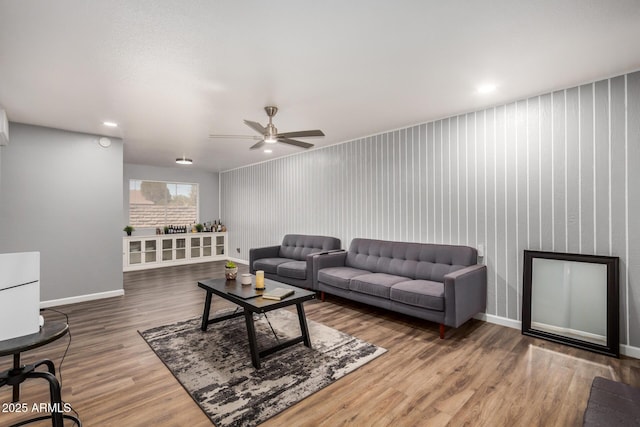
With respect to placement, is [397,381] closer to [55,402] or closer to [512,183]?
[55,402]

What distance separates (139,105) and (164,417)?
313cm

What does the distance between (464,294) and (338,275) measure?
159 cm

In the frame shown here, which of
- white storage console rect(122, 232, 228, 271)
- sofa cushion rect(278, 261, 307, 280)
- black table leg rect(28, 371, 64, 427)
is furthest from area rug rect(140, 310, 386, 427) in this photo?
white storage console rect(122, 232, 228, 271)

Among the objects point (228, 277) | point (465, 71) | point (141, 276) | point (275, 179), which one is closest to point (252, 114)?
point (228, 277)

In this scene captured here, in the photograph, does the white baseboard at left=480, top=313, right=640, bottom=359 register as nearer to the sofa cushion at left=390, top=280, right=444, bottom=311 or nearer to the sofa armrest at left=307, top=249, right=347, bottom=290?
the sofa cushion at left=390, top=280, right=444, bottom=311

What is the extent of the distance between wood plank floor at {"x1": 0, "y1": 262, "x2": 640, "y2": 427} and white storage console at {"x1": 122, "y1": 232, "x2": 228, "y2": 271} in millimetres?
3622

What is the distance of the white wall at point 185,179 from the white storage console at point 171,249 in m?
0.42

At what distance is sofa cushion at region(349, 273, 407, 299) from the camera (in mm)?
3577

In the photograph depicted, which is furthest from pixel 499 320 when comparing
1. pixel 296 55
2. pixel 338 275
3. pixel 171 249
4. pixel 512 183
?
pixel 171 249

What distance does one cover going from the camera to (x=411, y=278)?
3.92 meters

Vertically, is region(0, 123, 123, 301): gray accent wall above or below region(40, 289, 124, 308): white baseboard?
above

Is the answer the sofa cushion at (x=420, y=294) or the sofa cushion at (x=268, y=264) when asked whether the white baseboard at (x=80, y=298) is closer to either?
the sofa cushion at (x=268, y=264)

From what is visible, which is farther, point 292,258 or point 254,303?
point 292,258

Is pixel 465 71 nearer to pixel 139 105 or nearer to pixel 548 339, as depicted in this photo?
pixel 548 339
